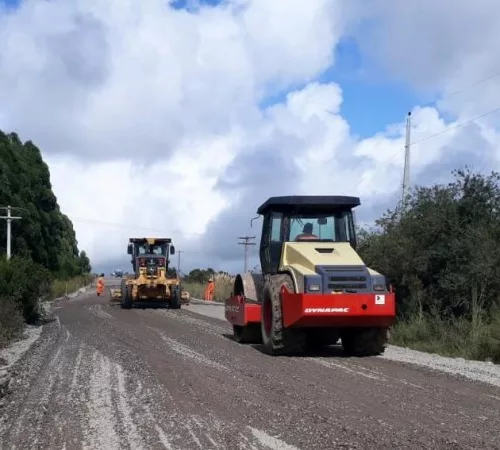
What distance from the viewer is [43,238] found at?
5912 cm

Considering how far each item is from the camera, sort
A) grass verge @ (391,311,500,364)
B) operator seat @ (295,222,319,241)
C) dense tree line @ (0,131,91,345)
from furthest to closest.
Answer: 1. dense tree line @ (0,131,91,345)
2. operator seat @ (295,222,319,241)
3. grass verge @ (391,311,500,364)

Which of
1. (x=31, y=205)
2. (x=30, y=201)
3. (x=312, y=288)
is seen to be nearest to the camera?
(x=312, y=288)

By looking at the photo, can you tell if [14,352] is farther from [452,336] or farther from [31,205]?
[31,205]

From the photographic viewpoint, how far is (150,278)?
114 ft

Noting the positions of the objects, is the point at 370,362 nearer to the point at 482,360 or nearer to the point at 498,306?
the point at 482,360

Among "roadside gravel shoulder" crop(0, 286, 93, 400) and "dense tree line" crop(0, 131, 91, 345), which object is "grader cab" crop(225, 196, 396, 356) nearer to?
"roadside gravel shoulder" crop(0, 286, 93, 400)

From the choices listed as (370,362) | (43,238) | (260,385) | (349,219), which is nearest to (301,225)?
(349,219)

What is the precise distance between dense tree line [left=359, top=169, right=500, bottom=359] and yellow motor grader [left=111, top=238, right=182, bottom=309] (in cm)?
1627

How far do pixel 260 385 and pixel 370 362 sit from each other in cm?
350

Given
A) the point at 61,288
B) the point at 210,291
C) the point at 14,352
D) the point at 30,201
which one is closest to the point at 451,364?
the point at 14,352

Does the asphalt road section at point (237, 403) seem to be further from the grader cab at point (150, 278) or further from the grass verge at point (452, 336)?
the grader cab at point (150, 278)

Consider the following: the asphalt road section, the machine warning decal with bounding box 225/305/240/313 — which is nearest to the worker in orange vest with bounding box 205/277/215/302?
the machine warning decal with bounding box 225/305/240/313

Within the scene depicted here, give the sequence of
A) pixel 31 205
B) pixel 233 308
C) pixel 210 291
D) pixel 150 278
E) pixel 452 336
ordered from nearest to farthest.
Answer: pixel 452 336, pixel 233 308, pixel 150 278, pixel 210 291, pixel 31 205

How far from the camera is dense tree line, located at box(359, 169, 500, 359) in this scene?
16.4 metres
